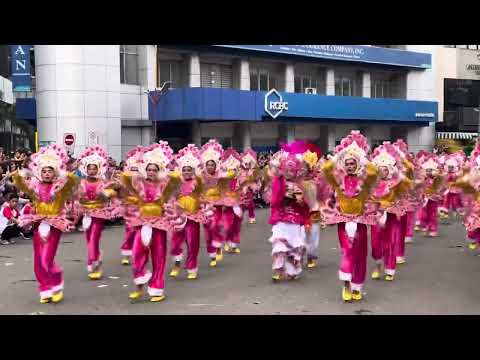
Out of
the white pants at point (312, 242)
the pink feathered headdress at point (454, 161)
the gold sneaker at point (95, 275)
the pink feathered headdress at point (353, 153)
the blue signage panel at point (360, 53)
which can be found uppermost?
the blue signage panel at point (360, 53)

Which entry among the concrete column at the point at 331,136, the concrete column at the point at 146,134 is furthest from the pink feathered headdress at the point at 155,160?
the concrete column at the point at 331,136

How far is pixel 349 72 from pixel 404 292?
94.6ft

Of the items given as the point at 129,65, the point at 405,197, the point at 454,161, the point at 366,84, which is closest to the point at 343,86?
the point at 366,84

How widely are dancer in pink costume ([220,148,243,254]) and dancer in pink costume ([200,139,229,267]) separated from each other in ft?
0.43

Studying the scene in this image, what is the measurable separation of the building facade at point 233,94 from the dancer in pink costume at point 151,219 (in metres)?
12.4

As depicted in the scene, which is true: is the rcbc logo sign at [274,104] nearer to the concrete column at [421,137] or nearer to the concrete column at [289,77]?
the concrete column at [289,77]

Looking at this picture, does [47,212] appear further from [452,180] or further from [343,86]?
[343,86]

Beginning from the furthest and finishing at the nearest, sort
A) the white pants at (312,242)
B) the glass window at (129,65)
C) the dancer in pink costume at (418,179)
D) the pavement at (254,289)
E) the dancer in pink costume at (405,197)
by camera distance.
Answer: the glass window at (129,65) < the dancer in pink costume at (418,179) < the white pants at (312,242) < the dancer in pink costume at (405,197) < the pavement at (254,289)

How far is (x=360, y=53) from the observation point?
3388 centimetres

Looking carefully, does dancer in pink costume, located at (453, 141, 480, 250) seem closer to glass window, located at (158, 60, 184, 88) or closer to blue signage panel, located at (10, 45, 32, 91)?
blue signage panel, located at (10, 45, 32, 91)

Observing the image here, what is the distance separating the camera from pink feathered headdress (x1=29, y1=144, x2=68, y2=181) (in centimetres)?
748

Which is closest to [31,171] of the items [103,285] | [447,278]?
[103,285]

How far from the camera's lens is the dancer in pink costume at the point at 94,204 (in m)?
8.99

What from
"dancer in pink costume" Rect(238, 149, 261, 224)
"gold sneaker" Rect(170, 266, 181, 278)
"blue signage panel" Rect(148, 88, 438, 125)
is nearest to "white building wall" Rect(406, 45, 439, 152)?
"blue signage panel" Rect(148, 88, 438, 125)
